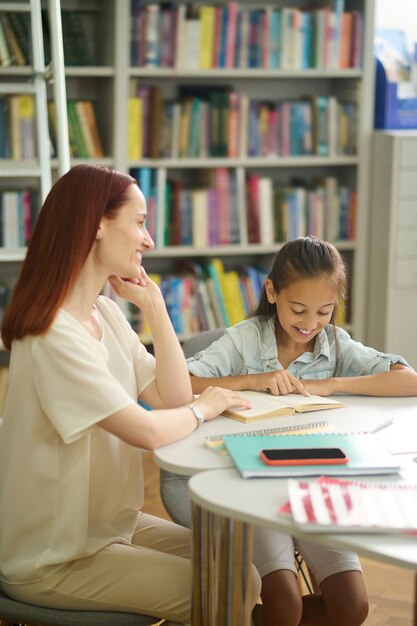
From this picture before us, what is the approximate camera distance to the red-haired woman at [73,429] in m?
1.57

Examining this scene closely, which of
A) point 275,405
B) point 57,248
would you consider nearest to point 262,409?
point 275,405

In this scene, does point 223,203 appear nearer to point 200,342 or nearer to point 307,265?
point 200,342

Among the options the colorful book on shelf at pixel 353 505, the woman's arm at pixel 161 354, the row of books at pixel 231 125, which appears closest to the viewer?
the colorful book on shelf at pixel 353 505

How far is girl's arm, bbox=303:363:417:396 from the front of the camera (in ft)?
6.61

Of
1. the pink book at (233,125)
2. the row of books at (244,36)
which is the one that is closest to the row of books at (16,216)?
the row of books at (244,36)

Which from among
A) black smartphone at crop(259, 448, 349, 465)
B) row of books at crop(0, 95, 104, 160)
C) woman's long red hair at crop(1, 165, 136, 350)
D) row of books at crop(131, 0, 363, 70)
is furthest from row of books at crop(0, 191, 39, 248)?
black smartphone at crop(259, 448, 349, 465)

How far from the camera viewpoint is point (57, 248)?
1625mm

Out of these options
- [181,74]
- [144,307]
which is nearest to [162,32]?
[181,74]

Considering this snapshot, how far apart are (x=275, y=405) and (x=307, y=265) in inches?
14.0

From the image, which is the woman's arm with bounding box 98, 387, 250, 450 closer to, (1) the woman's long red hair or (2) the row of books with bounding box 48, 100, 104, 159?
(1) the woman's long red hair

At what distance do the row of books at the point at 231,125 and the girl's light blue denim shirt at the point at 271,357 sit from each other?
167 cm

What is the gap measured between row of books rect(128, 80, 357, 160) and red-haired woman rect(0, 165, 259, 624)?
2003 millimetres

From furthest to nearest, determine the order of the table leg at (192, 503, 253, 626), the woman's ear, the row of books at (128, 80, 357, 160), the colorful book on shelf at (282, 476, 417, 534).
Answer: the row of books at (128, 80, 357, 160)
the woman's ear
the table leg at (192, 503, 253, 626)
the colorful book on shelf at (282, 476, 417, 534)

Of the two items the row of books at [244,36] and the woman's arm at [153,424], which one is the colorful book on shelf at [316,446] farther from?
the row of books at [244,36]
